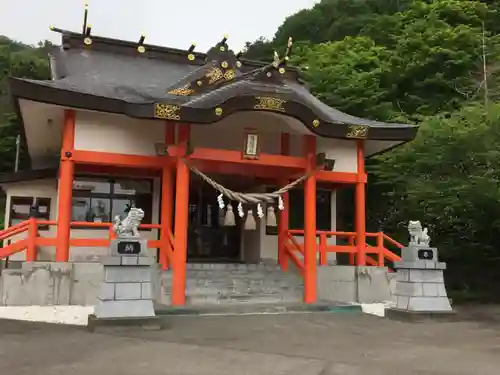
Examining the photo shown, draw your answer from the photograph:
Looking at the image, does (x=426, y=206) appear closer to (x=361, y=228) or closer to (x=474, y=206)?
(x=474, y=206)

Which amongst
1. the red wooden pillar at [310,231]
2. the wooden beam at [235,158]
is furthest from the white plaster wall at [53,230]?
the red wooden pillar at [310,231]

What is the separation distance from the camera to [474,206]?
555 inches

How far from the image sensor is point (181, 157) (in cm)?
1052

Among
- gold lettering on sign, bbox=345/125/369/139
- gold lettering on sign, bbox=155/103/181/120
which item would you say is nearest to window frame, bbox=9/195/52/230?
gold lettering on sign, bbox=155/103/181/120

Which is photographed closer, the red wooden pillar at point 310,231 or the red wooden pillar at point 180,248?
the red wooden pillar at point 180,248

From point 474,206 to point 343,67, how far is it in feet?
36.1

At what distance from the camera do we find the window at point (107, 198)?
13289 millimetres

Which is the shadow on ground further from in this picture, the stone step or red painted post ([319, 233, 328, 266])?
red painted post ([319, 233, 328, 266])

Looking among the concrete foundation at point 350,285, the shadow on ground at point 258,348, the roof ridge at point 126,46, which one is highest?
the roof ridge at point 126,46

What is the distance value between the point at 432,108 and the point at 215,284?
43.9 ft

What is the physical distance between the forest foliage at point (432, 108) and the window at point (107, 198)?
7.49 meters

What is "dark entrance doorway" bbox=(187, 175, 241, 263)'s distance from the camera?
14695 millimetres

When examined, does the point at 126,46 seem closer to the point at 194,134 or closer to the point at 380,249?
the point at 194,134

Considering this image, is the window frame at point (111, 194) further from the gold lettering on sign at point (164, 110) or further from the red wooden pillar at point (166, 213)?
the gold lettering on sign at point (164, 110)
